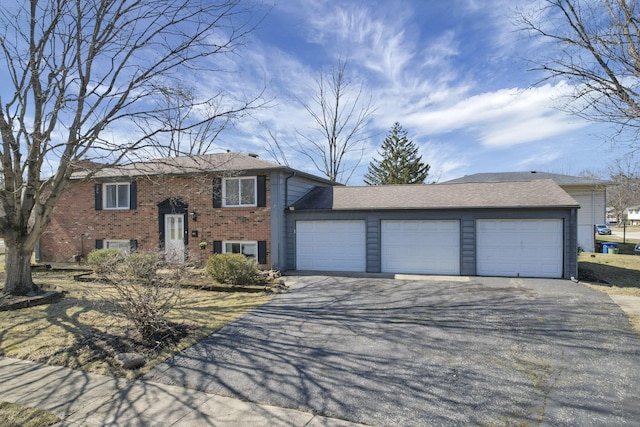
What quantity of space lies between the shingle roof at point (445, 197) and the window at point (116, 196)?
7.78 metres

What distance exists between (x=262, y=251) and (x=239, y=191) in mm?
2575

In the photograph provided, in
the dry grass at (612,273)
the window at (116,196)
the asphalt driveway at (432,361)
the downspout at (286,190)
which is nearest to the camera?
the asphalt driveway at (432,361)

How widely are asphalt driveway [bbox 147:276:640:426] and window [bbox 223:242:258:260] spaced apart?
5.20 meters

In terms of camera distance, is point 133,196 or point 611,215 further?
point 611,215

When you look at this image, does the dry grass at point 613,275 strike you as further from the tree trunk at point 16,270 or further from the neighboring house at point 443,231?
the tree trunk at point 16,270

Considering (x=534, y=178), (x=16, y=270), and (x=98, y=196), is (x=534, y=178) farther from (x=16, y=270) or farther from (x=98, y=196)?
(x=16, y=270)

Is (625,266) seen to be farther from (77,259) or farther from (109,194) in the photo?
Result: (77,259)

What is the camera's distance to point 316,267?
45.5 ft

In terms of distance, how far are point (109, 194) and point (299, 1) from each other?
463 inches

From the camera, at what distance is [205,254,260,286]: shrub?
10.7 metres

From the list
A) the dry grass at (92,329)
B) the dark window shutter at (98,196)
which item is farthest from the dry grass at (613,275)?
the dark window shutter at (98,196)

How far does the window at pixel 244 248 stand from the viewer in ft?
45.3

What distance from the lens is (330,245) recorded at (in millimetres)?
13789

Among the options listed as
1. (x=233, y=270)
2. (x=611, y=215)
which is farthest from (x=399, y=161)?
(x=611, y=215)
